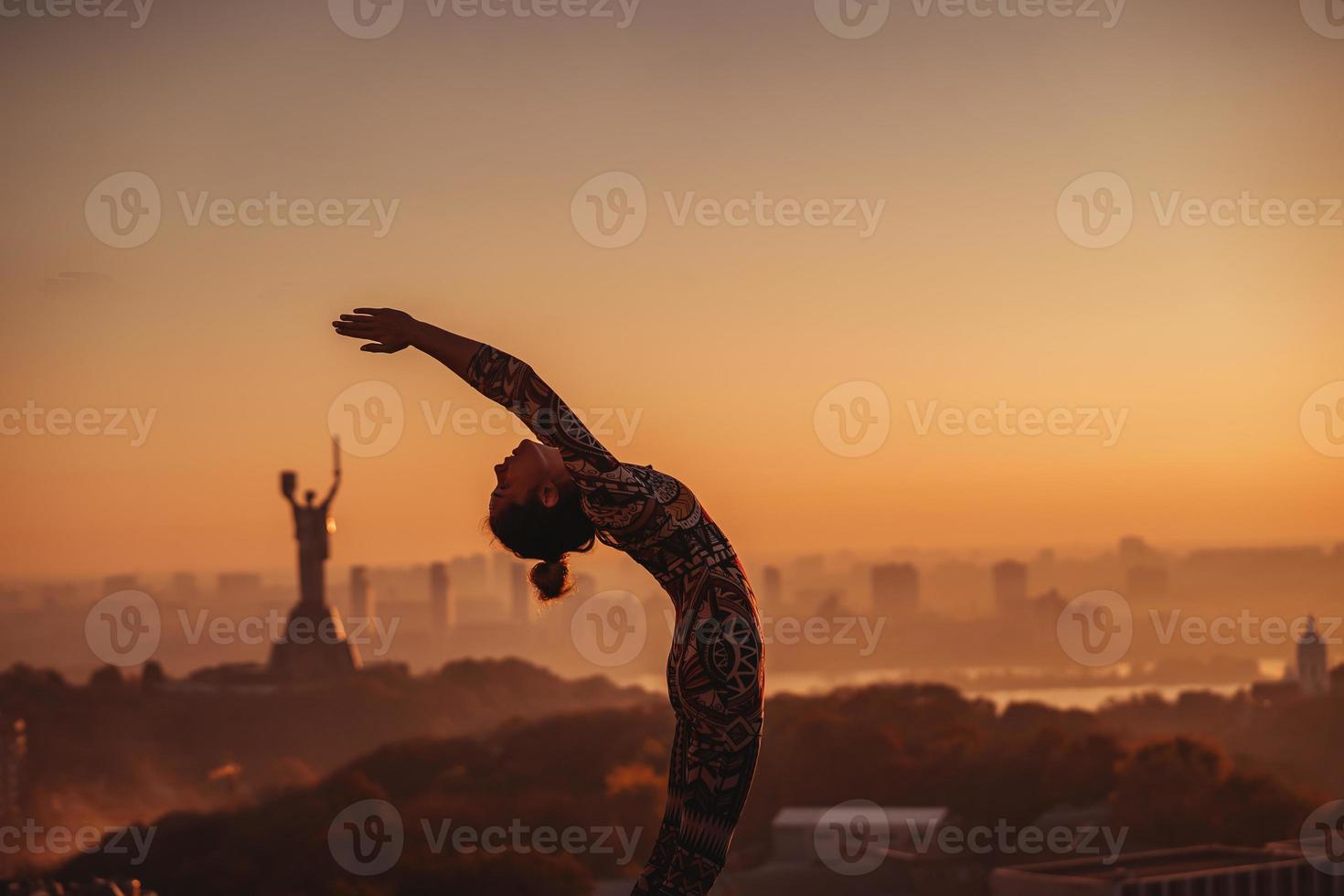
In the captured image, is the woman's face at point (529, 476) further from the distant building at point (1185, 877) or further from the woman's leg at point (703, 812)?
the distant building at point (1185, 877)

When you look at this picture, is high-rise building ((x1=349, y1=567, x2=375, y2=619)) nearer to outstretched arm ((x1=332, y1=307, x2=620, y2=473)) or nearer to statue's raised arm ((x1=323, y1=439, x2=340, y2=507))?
statue's raised arm ((x1=323, y1=439, x2=340, y2=507))

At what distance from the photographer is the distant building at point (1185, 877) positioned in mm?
18375

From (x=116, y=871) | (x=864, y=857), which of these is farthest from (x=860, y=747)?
(x=116, y=871)

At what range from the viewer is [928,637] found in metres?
22.1

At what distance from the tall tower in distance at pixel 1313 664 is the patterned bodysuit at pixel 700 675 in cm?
2005

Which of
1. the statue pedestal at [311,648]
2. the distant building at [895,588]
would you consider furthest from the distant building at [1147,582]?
the statue pedestal at [311,648]

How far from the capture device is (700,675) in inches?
107

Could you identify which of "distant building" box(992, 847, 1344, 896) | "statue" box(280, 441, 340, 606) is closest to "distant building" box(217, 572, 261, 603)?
"statue" box(280, 441, 340, 606)

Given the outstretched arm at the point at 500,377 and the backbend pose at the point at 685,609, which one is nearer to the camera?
the outstretched arm at the point at 500,377

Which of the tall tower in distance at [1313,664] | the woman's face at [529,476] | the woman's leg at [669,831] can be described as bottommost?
the woman's leg at [669,831]

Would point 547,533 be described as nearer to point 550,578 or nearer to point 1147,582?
point 550,578

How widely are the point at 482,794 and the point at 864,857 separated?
6.48 m

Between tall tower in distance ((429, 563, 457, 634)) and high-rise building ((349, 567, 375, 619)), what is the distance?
0.95 m

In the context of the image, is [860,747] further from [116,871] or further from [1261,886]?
[116,871]
